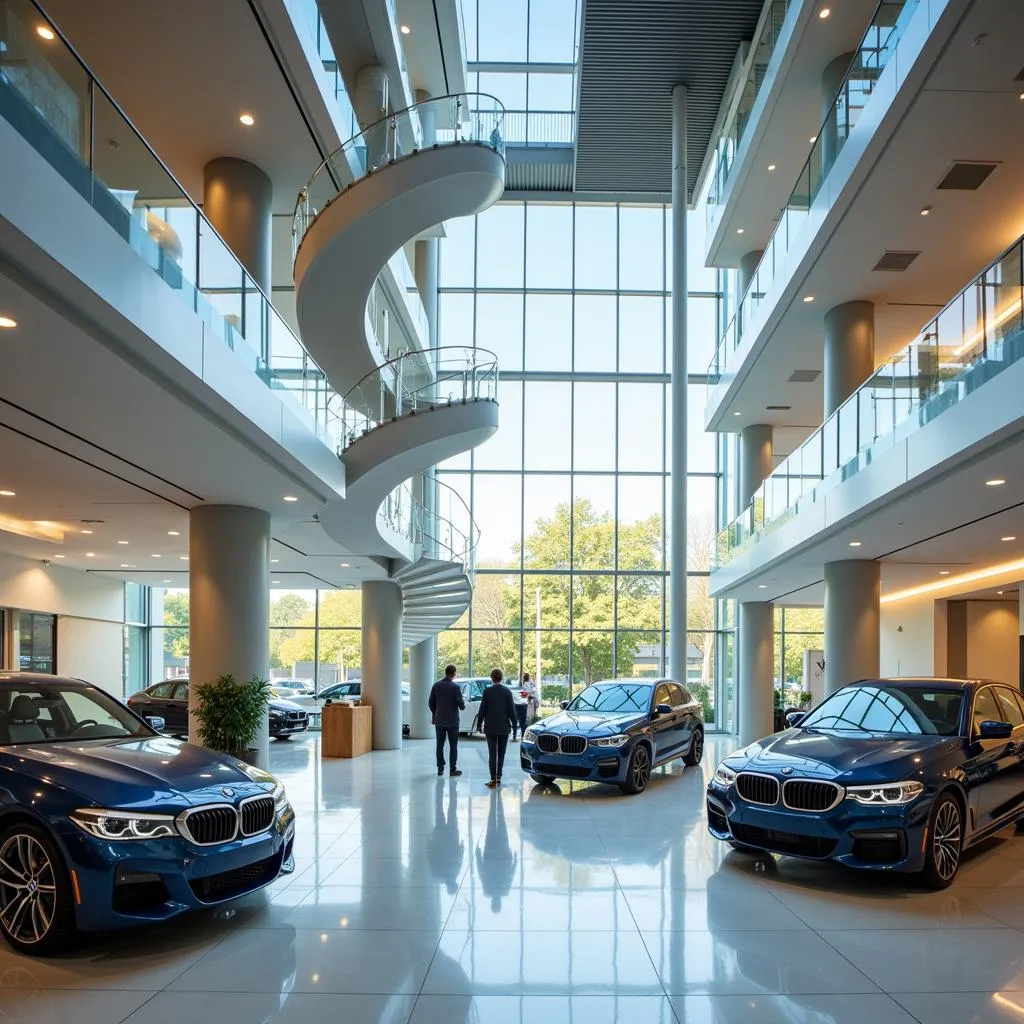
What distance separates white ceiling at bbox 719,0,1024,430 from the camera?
960cm

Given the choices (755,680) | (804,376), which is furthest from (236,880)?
(755,680)

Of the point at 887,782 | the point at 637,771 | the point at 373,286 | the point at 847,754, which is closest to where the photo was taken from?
the point at 887,782

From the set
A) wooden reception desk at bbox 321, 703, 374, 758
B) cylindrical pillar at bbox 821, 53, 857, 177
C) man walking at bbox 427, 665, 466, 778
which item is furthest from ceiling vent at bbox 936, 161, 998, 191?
wooden reception desk at bbox 321, 703, 374, 758

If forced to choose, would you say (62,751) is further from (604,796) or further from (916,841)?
(604,796)

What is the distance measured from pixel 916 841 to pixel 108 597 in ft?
73.2

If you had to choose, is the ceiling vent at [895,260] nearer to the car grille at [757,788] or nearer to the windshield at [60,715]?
the car grille at [757,788]

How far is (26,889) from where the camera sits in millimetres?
5488

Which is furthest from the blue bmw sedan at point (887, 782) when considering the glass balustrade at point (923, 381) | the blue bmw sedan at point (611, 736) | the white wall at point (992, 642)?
the white wall at point (992, 642)

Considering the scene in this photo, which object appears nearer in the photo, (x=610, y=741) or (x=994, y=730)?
(x=994, y=730)

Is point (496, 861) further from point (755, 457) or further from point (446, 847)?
point (755, 457)

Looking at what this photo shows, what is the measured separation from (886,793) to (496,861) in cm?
330

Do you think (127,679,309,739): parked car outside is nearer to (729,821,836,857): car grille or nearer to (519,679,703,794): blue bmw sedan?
(519,679,703,794): blue bmw sedan

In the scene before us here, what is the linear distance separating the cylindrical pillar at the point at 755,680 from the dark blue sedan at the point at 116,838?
17697mm

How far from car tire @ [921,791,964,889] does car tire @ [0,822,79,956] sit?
5.85 meters
